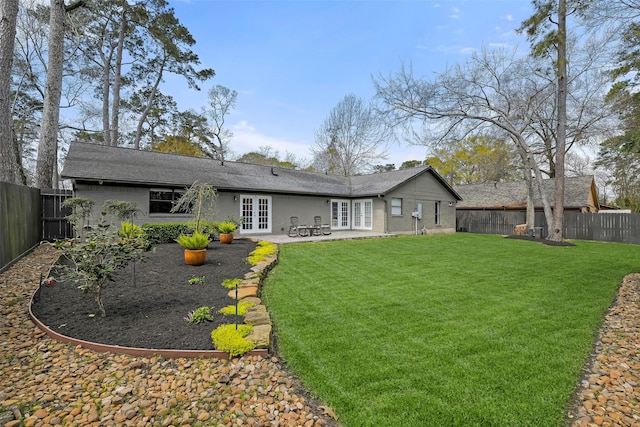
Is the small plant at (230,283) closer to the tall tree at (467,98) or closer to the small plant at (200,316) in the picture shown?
the small plant at (200,316)

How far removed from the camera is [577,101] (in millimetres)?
15547

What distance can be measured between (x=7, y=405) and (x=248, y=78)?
16338 mm

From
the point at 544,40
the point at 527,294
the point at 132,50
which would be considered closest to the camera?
the point at 527,294

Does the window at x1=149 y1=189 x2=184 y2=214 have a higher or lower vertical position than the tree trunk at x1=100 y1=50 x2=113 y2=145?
lower

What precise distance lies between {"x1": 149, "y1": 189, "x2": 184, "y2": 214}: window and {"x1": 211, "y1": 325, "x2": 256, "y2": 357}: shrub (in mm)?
9123

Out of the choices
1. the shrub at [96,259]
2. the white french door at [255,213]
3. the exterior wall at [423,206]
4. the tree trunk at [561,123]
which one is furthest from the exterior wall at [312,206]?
the shrub at [96,259]

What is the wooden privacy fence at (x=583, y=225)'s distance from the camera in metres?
14.2

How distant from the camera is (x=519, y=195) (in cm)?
2098

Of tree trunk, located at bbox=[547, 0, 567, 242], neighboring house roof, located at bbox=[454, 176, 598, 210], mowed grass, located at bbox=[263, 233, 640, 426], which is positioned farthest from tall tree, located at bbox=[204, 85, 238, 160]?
tree trunk, located at bbox=[547, 0, 567, 242]

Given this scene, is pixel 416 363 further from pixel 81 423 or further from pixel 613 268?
pixel 613 268

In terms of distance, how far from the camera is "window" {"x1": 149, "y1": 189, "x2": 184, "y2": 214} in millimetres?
11157

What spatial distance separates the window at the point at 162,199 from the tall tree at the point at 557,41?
1665cm

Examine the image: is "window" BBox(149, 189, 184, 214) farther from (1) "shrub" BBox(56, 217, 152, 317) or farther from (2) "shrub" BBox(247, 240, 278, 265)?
(1) "shrub" BBox(56, 217, 152, 317)

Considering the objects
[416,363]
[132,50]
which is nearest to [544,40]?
[416,363]
